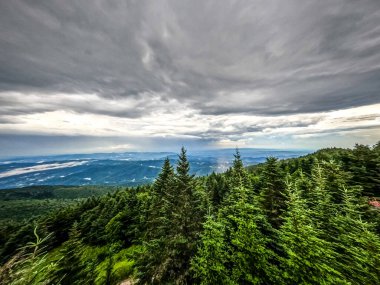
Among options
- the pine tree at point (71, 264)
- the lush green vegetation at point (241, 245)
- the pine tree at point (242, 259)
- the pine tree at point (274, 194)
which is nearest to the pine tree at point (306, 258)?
the lush green vegetation at point (241, 245)

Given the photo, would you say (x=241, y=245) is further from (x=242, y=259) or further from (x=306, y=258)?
(x=306, y=258)

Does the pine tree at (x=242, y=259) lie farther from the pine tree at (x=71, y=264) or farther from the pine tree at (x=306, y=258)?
the pine tree at (x=71, y=264)

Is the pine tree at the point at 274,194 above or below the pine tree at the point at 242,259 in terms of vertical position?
above

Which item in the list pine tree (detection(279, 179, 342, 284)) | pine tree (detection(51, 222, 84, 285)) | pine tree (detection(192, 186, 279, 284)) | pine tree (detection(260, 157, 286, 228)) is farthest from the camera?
pine tree (detection(260, 157, 286, 228))

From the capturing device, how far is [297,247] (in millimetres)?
12664

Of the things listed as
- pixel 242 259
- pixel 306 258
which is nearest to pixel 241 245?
pixel 242 259

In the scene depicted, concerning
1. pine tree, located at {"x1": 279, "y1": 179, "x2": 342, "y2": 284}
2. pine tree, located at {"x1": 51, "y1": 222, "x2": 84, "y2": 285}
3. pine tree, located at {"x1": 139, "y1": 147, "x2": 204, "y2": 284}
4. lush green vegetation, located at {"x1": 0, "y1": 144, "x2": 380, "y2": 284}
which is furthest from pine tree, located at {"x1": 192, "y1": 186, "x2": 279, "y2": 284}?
pine tree, located at {"x1": 51, "y1": 222, "x2": 84, "y2": 285}

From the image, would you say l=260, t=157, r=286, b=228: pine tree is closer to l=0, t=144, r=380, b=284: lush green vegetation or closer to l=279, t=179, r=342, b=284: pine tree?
l=0, t=144, r=380, b=284: lush green vegetation

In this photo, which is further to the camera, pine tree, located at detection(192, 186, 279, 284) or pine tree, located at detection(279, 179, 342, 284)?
pine tree, located at detection(192, 186, 279, 284)

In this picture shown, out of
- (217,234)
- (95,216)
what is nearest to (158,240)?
(217,234)

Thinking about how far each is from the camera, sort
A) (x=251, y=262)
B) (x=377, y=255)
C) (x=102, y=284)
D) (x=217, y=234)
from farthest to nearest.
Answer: (x=102, y=284) → (x=217, y=234) → (x=251, y=262) → (x=377, y=255)

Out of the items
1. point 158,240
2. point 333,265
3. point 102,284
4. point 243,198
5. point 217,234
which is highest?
point 243,198

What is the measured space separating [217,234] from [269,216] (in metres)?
10.5

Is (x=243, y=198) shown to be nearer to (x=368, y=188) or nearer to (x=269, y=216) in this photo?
(x=269, y=216)
